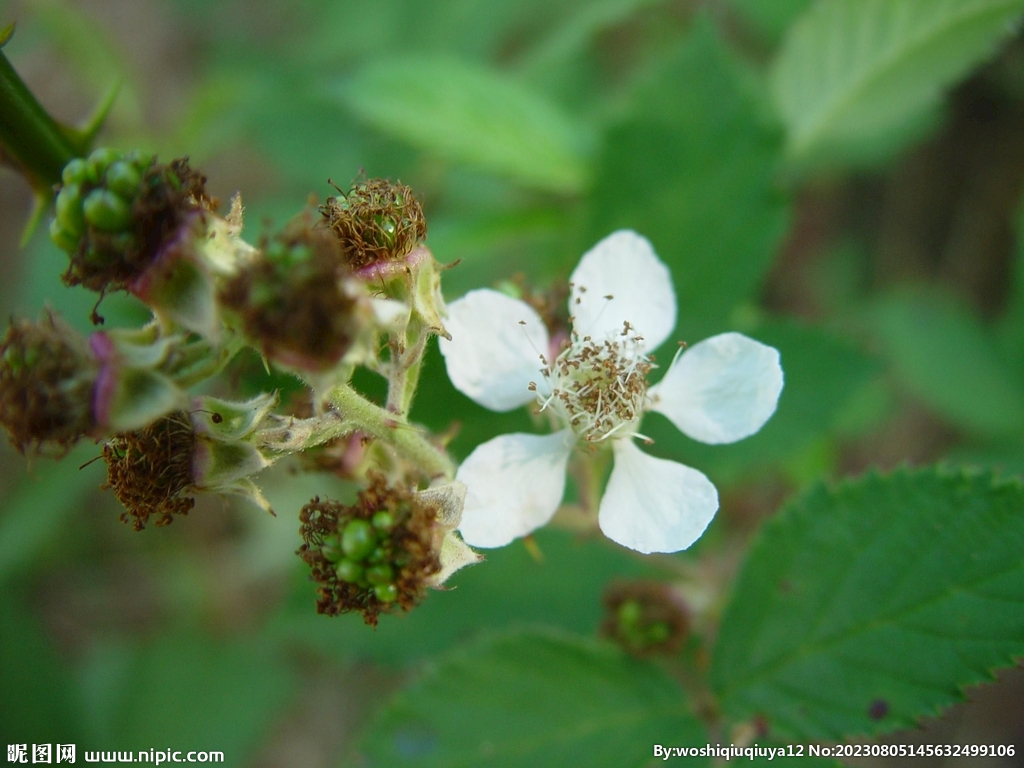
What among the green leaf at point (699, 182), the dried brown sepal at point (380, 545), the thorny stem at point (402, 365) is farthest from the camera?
the green leaf at point (699, 182)

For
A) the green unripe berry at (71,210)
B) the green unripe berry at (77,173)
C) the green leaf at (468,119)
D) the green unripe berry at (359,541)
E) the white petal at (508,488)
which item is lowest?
the green unripe berry at (359,541)

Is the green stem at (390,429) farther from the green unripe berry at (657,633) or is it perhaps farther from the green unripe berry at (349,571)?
the green unripe berry at (657,633)

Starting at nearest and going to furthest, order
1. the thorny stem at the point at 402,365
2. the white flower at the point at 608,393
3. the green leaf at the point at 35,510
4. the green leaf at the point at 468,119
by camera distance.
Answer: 1. the thorny stem at the point at 402,365
2. the white flower at the point at 608,393
3. the green leaf at the point at 468,119
4. the green leaf at the point at 35,510

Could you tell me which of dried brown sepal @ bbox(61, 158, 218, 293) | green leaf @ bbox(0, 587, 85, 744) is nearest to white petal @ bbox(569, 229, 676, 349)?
dried brown sepal @ bbox(61, 158, 218, 293)

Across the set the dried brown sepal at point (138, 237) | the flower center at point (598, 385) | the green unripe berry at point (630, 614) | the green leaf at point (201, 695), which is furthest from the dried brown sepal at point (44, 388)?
the green leaf at point (201, 695)

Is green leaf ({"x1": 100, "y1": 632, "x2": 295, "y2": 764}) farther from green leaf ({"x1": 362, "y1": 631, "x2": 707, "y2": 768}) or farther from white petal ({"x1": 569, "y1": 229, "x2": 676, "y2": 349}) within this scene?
white petal ({"x1": 569, "y1": 229, "x2": 676, "y2": 349})

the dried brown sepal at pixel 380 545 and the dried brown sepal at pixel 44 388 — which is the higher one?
the dried brown sepal at pixel 44 388

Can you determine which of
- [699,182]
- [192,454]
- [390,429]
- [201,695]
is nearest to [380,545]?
[390,429]
